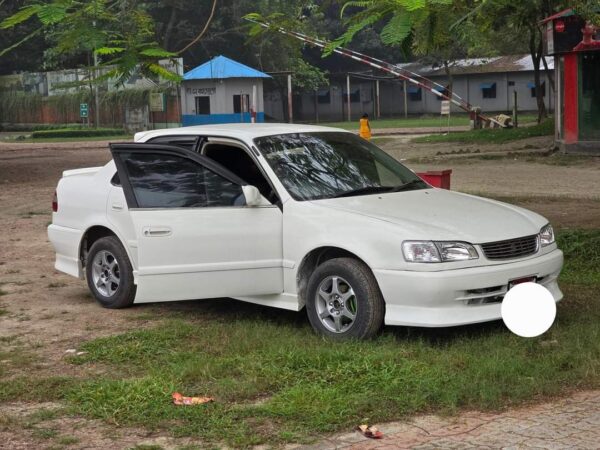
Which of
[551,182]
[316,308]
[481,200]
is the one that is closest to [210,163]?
[316,308]

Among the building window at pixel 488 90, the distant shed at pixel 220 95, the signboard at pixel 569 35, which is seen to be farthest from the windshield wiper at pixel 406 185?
the building window at pixel 488 90

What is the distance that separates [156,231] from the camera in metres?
7.54

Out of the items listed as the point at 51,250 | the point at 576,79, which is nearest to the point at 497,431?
the point at 51,250

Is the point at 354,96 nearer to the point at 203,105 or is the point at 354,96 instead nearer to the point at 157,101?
the point at 203,105

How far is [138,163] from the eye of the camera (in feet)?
26.4

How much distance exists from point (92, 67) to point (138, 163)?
131 cm

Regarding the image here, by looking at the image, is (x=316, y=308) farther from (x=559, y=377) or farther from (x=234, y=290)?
(x=559, y=377)

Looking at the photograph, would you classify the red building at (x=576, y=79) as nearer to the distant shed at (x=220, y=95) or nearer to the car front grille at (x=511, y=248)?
the car front grille at (x=511, y=248)

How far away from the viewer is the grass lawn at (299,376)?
17.7 ft

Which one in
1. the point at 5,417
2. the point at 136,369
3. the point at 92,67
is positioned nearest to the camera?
the point at 5,417

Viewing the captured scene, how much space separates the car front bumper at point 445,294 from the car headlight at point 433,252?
3.9 inches

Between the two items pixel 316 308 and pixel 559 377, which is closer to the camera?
pixel 559 377

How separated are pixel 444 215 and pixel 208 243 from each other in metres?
1.83

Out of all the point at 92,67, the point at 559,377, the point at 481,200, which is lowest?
the point at 559,377
